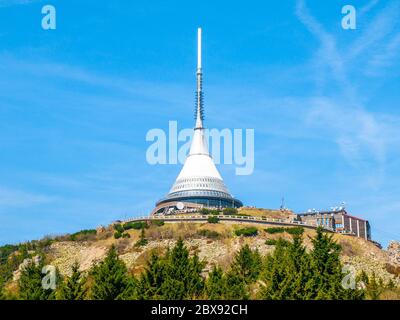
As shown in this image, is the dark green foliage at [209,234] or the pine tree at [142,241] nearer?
the pine tree at [142,241]

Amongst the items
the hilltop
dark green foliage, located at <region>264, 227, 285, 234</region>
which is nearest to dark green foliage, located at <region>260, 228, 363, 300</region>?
the hilltop

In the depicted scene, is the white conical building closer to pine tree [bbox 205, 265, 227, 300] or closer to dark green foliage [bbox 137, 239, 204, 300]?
pine tree [bbox 205, 265, 227, 300]

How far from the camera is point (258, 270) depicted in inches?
2281

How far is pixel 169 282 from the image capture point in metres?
43.6

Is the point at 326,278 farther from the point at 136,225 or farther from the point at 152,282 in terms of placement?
the point at 136,225

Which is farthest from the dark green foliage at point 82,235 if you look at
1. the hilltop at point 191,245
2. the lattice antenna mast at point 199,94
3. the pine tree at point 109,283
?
the pine tree at point 109,283

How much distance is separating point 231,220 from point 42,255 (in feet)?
75.6

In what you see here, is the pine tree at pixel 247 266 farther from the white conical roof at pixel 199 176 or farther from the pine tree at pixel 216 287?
the white conical roof at pixel 199 176

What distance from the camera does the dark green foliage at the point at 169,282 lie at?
42.2 meters

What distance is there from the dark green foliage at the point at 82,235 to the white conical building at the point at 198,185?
47.4 ft

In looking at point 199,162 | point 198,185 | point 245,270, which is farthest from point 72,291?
point 199,162

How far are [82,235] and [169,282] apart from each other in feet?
148
